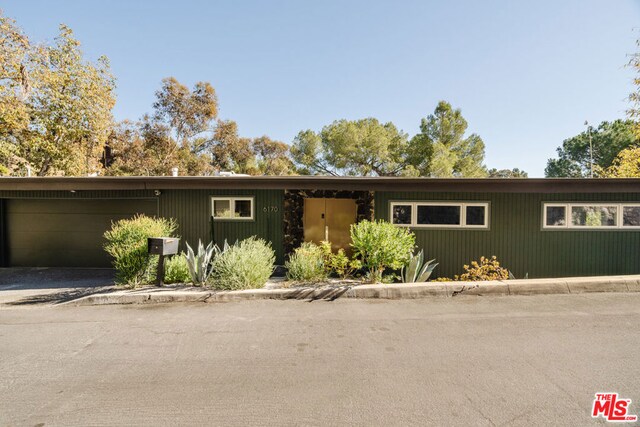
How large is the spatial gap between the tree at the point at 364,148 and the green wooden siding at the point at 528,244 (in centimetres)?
1487

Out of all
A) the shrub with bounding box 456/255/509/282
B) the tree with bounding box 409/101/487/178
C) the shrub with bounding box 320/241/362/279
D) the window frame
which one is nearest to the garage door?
the window frame

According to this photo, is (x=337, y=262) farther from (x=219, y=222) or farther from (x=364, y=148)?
(x=364, y=148)

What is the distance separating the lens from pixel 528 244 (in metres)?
7.62

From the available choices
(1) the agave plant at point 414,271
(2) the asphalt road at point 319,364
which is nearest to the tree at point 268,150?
(1) the agave plant at point 414,271

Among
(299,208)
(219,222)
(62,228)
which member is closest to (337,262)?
(299,208)

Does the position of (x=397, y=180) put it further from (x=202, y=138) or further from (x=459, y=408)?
(x=202, y=138)

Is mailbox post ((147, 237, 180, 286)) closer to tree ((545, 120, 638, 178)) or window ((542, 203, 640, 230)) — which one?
window ((542, 203, 640, 230))

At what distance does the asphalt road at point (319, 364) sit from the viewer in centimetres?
249

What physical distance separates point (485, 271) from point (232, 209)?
6484 millimetres

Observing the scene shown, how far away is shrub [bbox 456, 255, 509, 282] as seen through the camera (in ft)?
23.3

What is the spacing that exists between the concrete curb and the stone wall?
2715mm

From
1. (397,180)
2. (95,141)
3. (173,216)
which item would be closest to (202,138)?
(95,141)

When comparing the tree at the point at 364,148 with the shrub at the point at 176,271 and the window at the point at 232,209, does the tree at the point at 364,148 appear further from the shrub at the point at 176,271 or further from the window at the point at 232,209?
the shrub at the point at 176,271

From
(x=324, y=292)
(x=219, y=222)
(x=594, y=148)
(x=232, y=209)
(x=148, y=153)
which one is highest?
(x=594, y=148)
